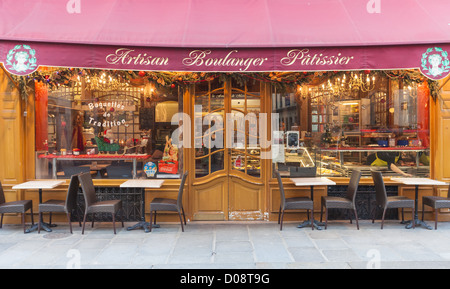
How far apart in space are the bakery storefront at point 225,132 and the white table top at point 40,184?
0.35 metres

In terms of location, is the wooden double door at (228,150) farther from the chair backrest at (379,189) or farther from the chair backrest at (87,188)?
the chair backrest at (379,189)

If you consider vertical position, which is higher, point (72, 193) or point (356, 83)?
point (356, 83)

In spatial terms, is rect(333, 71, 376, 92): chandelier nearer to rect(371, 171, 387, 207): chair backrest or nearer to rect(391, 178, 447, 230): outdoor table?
Answer: rect(371, 171, 387, 207): chair backrest

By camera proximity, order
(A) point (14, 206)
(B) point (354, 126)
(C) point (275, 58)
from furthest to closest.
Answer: (B) point (354, 126)
(A) point (14, 206)
(C) point (275, 58)

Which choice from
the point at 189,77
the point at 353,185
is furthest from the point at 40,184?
the point at 353,185

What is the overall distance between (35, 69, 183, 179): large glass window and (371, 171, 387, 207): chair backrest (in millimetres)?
3828

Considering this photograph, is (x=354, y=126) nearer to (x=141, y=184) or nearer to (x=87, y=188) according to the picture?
(x=141, y=184)

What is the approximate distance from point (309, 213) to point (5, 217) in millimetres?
5973

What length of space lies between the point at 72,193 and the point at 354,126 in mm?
5821

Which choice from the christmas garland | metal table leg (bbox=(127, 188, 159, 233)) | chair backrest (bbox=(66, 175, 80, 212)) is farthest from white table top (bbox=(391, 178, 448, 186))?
chair backrest (bbox=(66, 175, 80, 212))

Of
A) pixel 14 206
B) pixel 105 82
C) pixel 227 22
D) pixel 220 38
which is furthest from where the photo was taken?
pixel 105 82

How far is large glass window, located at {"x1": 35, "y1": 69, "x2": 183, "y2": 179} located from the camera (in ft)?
23.8

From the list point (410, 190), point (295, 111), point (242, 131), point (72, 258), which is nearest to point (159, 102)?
point (242, 131)

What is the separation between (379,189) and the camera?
6703 mm
